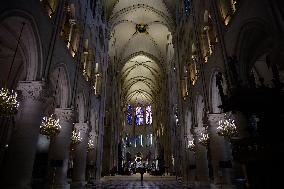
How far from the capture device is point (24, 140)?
8133mm

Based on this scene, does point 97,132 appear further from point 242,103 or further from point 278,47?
point 278,47

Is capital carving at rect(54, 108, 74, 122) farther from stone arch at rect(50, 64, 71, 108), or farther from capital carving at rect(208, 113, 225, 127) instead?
capital carving at rect(208, 113, 225, 127)

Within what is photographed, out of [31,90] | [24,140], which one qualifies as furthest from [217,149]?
[31,90]

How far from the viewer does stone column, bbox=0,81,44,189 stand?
7512 millimetres

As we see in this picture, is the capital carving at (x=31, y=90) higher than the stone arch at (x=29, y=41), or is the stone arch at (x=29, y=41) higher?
the stone arch at (x=29, y=41)

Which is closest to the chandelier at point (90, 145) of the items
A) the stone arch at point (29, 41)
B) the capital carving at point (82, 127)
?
the capital carving at point (82, 127)

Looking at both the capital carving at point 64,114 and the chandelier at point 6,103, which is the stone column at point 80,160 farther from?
the chandelier at point 6,103

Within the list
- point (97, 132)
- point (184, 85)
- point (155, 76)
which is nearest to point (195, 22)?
point (184, 85)

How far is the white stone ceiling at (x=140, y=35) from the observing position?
25.4 metres

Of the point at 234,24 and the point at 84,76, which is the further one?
the point at 84,76

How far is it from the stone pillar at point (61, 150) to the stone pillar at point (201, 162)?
8.42m

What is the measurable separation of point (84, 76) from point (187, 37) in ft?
29.0

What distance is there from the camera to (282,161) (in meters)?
5.96

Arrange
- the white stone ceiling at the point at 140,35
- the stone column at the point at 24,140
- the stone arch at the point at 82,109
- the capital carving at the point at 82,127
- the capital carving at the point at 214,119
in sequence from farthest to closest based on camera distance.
→ the white stone ceiling at the point at 140,35, the stone arch at the point at 82,109, the capital carving at the point at 82,127, the capital carving at the point at 214,119, the stone column at the point at 24,140
